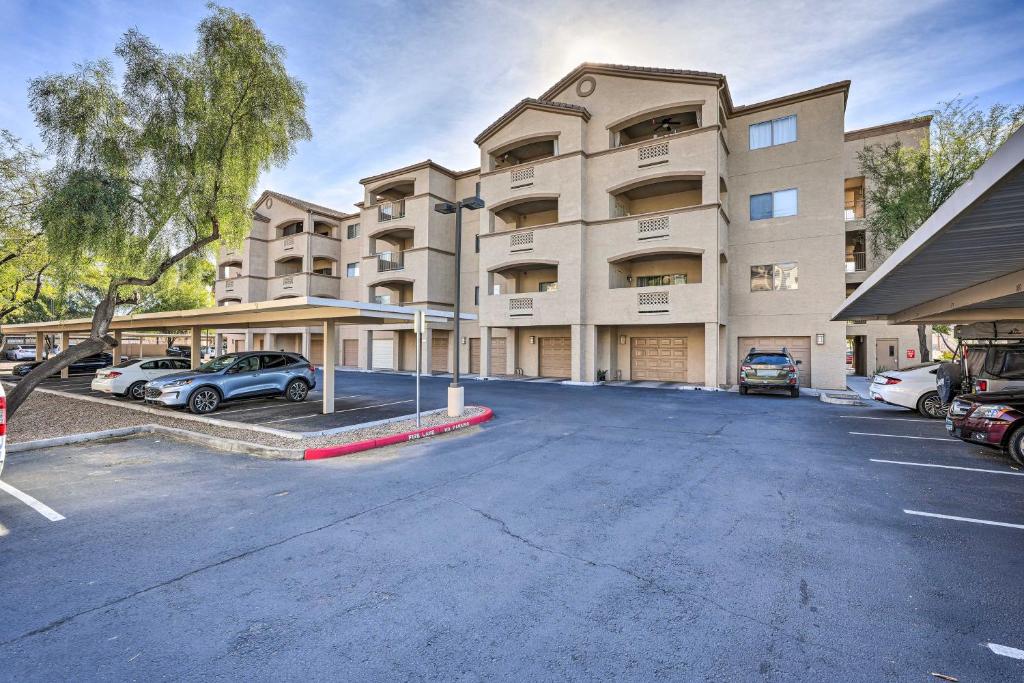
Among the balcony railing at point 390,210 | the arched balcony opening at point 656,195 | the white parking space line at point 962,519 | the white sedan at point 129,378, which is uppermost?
the balcony railing at point 390,210

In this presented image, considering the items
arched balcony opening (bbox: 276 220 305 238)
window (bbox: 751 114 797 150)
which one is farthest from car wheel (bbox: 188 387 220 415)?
arched balcony opening (bbox: 276 220 305 238)

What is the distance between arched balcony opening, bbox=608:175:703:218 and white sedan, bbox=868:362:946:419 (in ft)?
36.5

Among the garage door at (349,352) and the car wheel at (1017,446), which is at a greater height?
the garage door at (349,352)

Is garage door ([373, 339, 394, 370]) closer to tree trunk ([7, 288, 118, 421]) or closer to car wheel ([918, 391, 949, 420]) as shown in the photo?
tree trunk ([7, 288, 118, 421])

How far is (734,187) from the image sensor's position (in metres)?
21.4

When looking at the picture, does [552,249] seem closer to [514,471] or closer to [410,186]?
[410,186]

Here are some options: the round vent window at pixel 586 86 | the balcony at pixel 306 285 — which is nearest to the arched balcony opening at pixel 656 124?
the round vent window at pixel 586 86

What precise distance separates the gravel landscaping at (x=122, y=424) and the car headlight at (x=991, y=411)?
9.98m

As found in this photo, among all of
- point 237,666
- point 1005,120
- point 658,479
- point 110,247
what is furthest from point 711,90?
point 237,666

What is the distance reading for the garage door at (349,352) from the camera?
35344 millimetres

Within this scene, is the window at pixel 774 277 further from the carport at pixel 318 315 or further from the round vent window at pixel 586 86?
the carport at pixel 318 315

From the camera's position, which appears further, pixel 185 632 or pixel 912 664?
pixel 185 632

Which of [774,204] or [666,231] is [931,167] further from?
[666,231]

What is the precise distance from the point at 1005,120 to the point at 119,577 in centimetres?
2859
